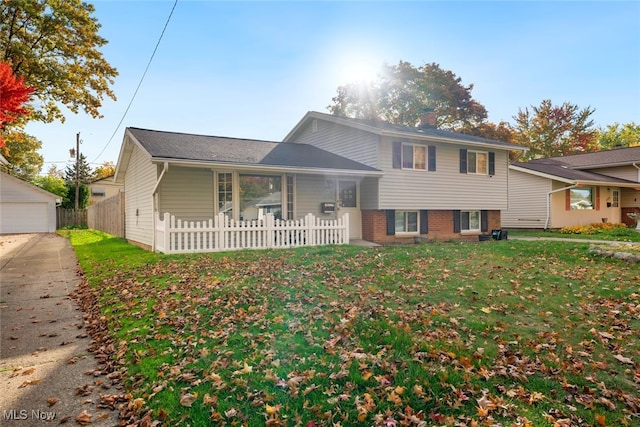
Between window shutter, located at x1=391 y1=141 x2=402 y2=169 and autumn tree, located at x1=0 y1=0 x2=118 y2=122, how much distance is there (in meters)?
15.7

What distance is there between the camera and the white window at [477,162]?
16.8 meters

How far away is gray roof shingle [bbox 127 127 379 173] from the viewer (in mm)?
11375

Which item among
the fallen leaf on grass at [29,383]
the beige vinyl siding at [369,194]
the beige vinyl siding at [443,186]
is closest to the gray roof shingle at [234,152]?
the beige vinyl siding at [369,194]

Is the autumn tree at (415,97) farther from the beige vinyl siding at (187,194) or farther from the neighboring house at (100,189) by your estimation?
the beige vinyl siding at (187,194)

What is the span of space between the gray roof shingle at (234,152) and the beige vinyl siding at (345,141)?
407 mm

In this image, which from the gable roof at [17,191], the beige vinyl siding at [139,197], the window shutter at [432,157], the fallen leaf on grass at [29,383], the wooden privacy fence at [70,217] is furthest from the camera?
the wooden privacy fence at [70,217]

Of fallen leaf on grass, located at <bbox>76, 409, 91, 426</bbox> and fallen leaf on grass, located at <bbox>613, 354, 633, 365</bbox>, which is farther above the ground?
fallen leaf on grass, located at <bbox>613, 354, 633, 365</bbox>

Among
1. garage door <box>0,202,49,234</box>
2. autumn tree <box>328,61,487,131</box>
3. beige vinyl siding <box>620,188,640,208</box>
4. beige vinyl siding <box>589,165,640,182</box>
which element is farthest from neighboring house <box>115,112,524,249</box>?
autumn tree <box>328,61,487,131</box>

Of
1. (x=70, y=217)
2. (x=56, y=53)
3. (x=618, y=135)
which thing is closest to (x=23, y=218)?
(x=70, y=217)

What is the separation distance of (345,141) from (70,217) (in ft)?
78.5

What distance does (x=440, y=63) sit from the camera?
3484 cm

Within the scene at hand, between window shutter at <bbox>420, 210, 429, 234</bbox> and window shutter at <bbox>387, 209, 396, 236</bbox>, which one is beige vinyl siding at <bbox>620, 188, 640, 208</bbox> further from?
window shutter at <bbox>387, 209, 396, 236</bbox>

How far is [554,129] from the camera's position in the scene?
123 ft

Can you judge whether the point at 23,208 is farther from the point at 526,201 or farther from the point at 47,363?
the point at 526,201
